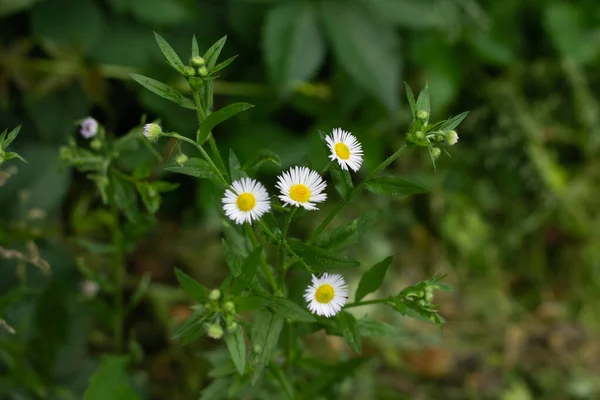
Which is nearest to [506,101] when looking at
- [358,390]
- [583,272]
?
[583,272]

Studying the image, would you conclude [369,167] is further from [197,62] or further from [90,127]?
[197,62]

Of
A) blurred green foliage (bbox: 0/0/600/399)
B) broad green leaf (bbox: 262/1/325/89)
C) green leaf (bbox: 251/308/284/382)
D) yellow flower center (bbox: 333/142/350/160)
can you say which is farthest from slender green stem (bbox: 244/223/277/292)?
broad green leaf (bbox: 262/1/325/89)

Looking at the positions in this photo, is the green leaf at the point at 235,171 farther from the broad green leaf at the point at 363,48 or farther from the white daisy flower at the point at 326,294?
the broad green leaf at the point at 363,48

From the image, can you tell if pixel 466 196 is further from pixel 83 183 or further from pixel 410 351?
pixel 83 183

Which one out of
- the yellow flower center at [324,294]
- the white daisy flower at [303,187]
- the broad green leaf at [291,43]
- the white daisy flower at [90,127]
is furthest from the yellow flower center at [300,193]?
the broad green leaf at [291,43]

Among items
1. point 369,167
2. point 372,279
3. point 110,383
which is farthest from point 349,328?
point 369,167
